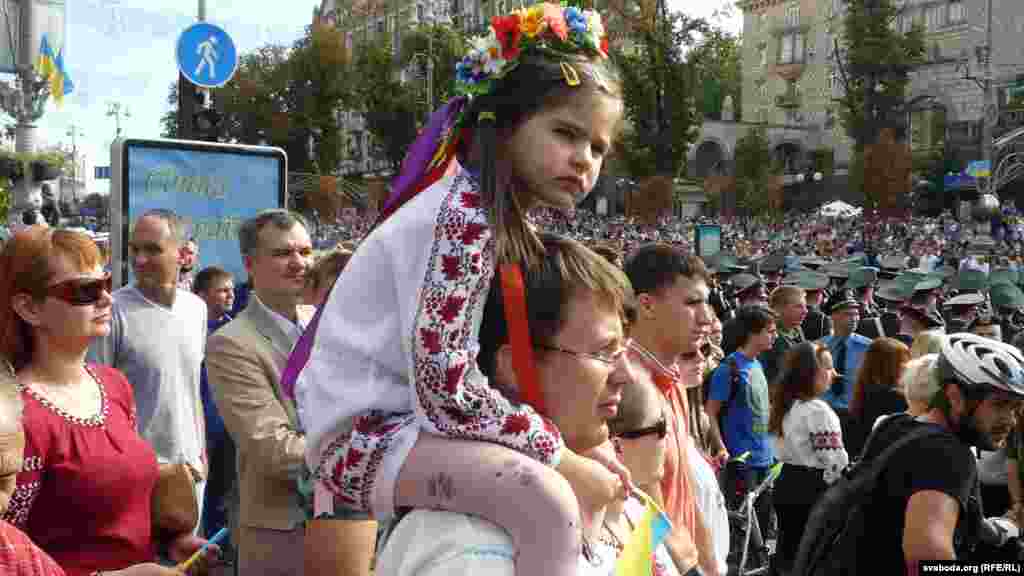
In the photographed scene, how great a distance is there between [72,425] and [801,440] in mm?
4590

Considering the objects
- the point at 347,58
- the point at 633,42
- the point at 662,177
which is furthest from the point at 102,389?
the point at 347,58

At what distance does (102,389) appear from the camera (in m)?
2.91

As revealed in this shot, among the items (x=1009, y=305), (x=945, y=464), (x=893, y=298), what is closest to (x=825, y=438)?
(x=945, y=464)

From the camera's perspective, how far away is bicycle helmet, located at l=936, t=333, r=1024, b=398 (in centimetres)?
347

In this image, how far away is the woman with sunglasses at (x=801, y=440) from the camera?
20.2ft

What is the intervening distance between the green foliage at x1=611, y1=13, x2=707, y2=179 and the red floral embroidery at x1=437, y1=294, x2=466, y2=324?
1333 inches

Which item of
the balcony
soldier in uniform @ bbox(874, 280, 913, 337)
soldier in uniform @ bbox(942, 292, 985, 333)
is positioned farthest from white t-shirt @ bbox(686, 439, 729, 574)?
the balcony

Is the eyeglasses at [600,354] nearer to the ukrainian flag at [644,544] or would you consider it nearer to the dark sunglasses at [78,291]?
the ukrainian flag at [644,544]

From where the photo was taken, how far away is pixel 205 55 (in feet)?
30.5

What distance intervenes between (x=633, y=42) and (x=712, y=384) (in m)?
31.6

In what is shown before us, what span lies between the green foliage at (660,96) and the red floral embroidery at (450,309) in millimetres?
33867

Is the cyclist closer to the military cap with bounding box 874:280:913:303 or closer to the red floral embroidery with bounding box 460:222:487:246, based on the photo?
the red floral embroidery with bounding box 460:222:487:246

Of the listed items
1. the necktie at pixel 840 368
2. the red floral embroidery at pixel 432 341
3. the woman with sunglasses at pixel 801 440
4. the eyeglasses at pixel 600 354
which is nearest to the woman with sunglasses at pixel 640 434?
the eyeglasses at pixel 600 354

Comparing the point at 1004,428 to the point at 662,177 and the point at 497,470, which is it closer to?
the point at 497,470
